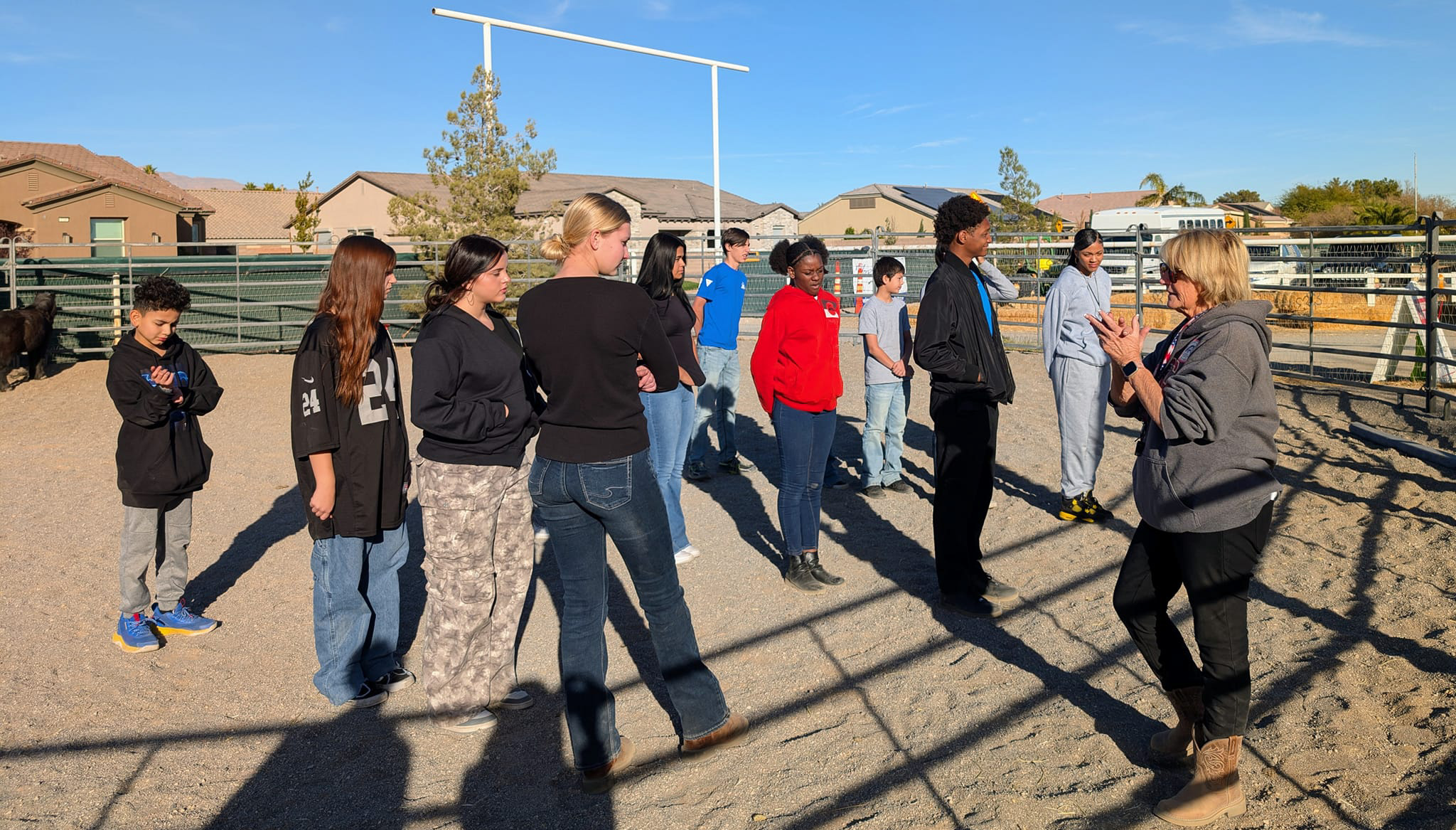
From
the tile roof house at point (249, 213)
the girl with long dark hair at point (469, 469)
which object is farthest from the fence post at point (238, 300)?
the tile roof house at point (249, 213)

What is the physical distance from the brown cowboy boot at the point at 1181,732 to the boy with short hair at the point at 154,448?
459 centimetres

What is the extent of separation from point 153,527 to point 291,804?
6.93ft

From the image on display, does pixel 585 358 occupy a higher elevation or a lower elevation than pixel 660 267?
lower

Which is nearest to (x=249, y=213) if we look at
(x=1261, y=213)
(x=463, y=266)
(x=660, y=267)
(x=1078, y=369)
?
(x=1261, y=213)

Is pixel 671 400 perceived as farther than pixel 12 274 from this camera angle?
No

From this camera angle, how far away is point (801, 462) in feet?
18.1

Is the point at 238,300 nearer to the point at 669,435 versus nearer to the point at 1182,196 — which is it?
the point at 669,435

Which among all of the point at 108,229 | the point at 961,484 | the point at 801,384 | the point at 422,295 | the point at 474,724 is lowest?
the point at 474,724

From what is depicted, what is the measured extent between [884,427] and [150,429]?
17.4 ft

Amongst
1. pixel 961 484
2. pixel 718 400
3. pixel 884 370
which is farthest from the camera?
pixel 718 400

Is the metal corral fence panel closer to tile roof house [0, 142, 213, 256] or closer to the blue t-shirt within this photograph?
the blue t-shirt

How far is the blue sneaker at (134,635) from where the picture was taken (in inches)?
198

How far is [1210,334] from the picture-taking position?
10.2 feet

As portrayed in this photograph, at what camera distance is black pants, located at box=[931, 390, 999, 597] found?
504 centimetres
